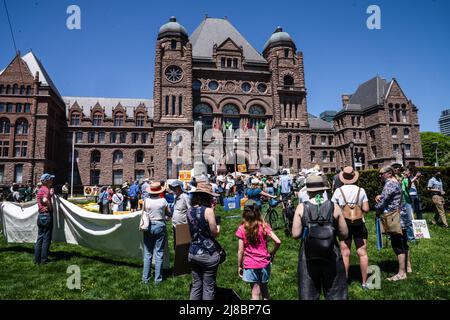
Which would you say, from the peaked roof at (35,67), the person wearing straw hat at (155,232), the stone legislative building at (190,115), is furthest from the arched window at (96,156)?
the person wearing straw hat at (155,232)

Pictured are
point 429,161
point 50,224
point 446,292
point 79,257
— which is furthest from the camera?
point 429,161

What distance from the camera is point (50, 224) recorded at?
24.4 ft

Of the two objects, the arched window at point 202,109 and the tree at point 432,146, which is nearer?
the arched window at point 202,109

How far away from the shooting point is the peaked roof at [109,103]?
53.3 meters

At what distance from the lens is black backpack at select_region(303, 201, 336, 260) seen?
11.5 ft

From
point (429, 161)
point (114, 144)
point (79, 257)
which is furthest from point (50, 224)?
point (429, 161)

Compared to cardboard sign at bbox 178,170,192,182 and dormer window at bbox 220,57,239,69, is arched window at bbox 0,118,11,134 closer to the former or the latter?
dormer window at bbox 220,57,239,69

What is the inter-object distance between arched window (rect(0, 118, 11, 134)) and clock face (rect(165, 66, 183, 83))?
2541cm

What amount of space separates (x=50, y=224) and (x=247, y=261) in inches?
238

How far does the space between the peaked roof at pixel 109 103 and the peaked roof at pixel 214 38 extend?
15524 millimetres

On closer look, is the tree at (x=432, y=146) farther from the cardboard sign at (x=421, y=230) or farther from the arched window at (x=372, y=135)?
the cardboard sign at (x=421, y=230)

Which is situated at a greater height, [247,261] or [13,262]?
[247,261]

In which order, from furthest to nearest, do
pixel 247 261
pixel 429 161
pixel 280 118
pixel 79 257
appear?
pixel 429 161 < pixel 280 118 < pixel 79 257 < pixel 247 261

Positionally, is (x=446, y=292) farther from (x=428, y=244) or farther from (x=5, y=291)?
(x=5, y=291)
